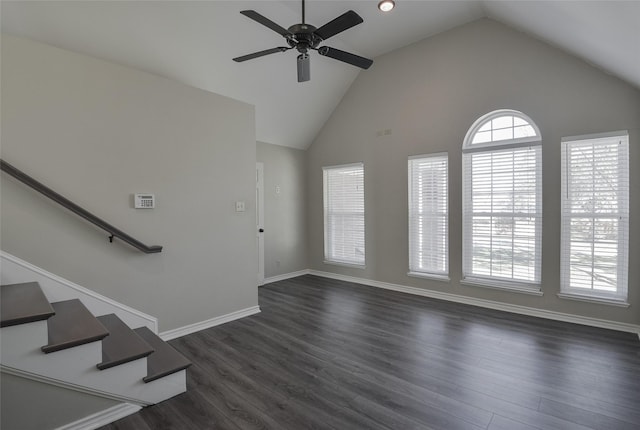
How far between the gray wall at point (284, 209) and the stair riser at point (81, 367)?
11.2 ft

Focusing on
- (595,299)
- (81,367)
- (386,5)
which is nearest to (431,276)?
(595,299)

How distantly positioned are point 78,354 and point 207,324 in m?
1.68

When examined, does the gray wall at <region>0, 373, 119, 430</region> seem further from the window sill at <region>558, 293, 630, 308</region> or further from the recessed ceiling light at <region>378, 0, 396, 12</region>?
the window sill at <region>558, 293, 630, 308</region>

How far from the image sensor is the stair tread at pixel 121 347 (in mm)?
2016

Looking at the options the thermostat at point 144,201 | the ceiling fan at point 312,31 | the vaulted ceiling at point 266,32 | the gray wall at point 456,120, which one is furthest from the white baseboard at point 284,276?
the ceiling fan at point 312,31

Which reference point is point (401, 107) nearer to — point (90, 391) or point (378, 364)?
point (378, 364)

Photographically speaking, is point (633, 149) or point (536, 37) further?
point (536, 37)

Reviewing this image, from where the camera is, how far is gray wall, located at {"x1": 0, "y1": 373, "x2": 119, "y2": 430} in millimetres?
1692

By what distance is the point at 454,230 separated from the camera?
4.36m

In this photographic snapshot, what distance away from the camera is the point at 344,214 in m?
5.80

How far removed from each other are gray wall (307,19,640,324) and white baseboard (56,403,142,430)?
12.9 feet

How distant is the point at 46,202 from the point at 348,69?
179 inches

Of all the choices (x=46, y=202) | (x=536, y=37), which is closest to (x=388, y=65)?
(x=536, y=37)

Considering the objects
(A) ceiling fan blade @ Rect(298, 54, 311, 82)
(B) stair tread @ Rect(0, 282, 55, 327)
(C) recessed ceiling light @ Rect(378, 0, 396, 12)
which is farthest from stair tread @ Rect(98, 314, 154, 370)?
(C) recessed ceiling light @ Rect(378, 0, 396, 12)
